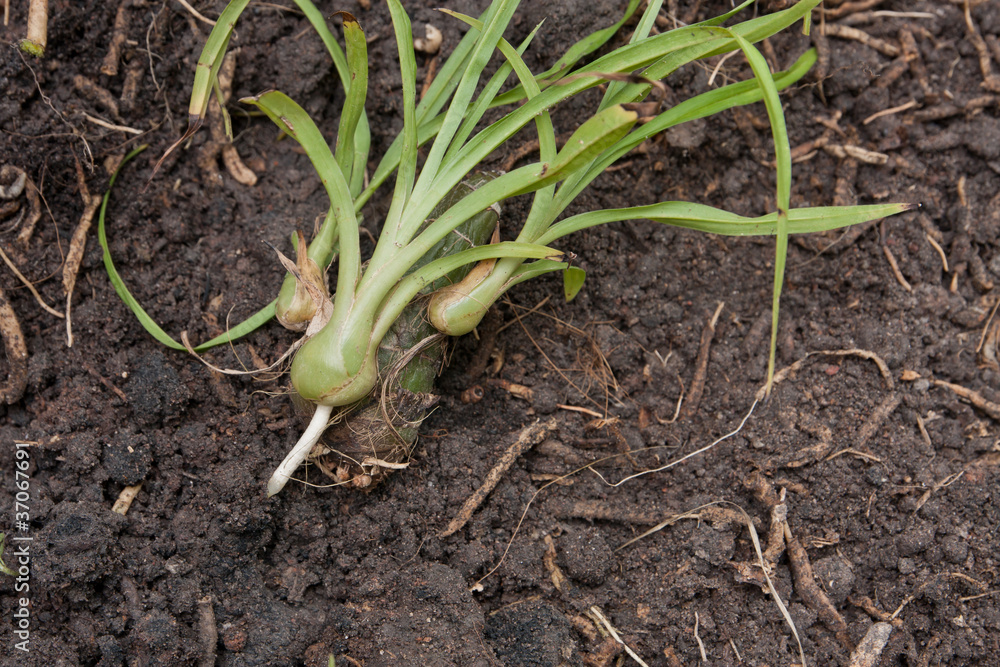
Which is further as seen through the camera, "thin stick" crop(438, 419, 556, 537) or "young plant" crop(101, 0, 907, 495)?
"thin stick" crop(438, 419, 556, 537)

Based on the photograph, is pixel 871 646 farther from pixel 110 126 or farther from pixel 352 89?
pixel 110 126

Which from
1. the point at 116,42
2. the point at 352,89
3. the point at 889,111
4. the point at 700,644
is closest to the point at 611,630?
the point at 700,644

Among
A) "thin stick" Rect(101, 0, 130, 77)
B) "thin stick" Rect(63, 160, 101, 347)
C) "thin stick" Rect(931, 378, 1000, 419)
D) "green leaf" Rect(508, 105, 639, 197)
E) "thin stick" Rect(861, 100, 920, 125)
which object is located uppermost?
"green leaf" Rect(508, 105, 639, 197)

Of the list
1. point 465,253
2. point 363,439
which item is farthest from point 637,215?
point 363,439

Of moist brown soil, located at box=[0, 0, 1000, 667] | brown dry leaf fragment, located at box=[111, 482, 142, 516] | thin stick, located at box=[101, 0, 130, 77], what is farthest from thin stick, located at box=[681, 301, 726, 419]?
thin stick, located at box=[101, 0, 130, 77]

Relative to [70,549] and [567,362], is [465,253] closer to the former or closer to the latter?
[567,362]

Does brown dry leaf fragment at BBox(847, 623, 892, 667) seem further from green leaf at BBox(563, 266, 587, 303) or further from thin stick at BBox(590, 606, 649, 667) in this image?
green leaf at BBox(563, 266, 587, 303)
